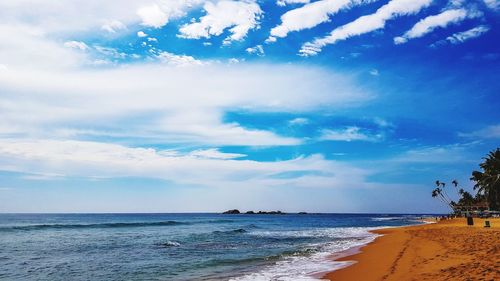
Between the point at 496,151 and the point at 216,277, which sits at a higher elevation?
the point at 496,151

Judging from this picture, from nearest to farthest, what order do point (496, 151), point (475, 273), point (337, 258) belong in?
point (475, 273) < point (337, 258) < point (496, 151)

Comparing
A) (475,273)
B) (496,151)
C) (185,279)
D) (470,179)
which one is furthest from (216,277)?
(470,179)

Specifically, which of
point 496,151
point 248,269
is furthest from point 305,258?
point 496,151

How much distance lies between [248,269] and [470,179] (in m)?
72.7

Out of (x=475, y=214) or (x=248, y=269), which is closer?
(x=248, y=269)

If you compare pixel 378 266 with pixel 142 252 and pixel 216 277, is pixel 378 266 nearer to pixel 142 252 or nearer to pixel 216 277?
pixel 216 277

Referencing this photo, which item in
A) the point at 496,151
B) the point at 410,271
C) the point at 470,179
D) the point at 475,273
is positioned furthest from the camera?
the point at 470,179

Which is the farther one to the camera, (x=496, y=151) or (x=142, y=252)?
(x=496, y=151)

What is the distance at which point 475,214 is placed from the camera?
2685 inches

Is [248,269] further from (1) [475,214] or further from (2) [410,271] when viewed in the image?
(1) [475,214]

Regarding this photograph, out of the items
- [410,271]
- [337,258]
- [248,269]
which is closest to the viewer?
[410,271]

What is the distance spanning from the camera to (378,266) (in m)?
→ 16.6

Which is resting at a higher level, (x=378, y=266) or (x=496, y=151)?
(x=496, y=151)

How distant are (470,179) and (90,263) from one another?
76274 mm
